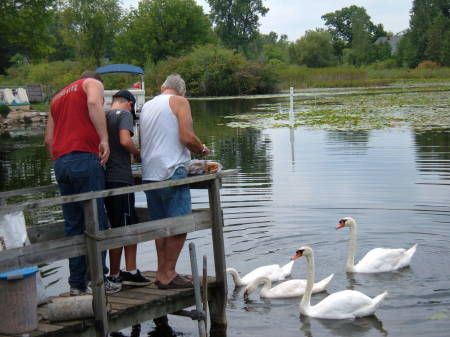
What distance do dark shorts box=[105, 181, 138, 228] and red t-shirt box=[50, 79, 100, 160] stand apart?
0.55 m

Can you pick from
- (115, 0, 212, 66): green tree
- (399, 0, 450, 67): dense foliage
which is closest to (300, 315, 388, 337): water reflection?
(115, 0, 212, 66): green tree

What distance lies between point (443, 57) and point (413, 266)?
95677 millimetres

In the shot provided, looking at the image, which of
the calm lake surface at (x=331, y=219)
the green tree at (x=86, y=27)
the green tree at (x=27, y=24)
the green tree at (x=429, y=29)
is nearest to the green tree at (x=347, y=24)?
the green tree at (x=429, y=29)

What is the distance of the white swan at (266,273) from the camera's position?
9.21 m

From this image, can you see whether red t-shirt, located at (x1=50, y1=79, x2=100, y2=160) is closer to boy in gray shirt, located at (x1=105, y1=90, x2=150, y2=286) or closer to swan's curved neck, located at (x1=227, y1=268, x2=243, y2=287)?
boy in gray shirt, located at (x1=105, y1=90, x2=150, y2=286)

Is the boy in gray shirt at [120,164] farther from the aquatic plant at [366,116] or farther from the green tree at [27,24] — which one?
the green tree at [27,24]

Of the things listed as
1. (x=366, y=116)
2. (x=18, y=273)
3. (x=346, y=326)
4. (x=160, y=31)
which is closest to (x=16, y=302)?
(x=18, y=273)

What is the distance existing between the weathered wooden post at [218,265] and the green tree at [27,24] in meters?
27.1

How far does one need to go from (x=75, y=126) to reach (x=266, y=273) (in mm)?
3792

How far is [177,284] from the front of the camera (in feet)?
23.5

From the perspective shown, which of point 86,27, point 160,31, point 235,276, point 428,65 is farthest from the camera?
point 160,31

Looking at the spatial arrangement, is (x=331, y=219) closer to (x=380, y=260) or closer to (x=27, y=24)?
(x=380, y=260)

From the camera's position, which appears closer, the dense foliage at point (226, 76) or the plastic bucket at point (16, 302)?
the plastic bucket at point (16, 302)

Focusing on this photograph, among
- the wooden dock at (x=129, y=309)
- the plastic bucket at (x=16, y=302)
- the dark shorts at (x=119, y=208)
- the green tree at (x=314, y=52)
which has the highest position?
the green tree at (x=314, y=52)
